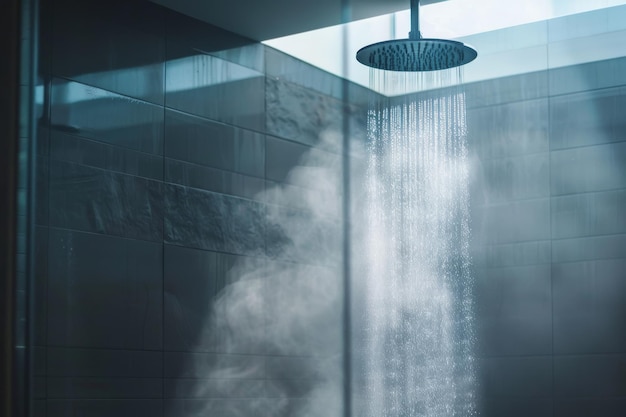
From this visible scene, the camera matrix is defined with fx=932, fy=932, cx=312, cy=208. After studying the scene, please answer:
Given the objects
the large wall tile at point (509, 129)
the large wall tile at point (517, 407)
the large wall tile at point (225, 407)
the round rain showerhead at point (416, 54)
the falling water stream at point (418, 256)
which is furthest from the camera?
the falling water stream at point (418, 256)

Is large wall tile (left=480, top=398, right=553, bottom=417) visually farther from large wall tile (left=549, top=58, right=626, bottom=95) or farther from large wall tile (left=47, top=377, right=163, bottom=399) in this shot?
large wall tile (left=47, top=377, right=163, bottom=399)

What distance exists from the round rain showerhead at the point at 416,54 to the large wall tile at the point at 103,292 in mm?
845

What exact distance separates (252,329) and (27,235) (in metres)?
0.97

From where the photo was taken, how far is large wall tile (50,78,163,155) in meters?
2.45

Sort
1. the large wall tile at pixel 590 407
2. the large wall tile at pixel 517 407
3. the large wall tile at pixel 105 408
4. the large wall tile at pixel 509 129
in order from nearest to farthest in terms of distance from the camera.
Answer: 1. the large wall tile at pixel 105 408
2. the large wall tile at pixel 590 407
3. the large wall tile at pixel 517 407
4. the large wall tile at pixel 509 129

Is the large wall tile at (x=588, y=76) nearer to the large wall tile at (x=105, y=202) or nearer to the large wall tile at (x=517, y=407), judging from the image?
the large wall tile at (x=517, y=407)

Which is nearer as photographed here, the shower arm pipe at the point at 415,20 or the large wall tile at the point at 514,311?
the shower arm pipe at the point at 415,20

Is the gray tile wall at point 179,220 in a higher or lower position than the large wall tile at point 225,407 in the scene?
higher

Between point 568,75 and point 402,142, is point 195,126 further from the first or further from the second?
point 568,75

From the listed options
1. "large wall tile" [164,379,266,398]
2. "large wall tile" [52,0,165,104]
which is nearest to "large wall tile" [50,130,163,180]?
"large wall tile" [52,0,165,104]

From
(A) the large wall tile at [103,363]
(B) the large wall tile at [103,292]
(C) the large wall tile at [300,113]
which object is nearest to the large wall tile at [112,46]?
(B) the large wall tile at [103,292]

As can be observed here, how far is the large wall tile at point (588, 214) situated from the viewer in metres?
3.00

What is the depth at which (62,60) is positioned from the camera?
96.6 inches

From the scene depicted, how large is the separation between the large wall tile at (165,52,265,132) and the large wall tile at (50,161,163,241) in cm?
31
